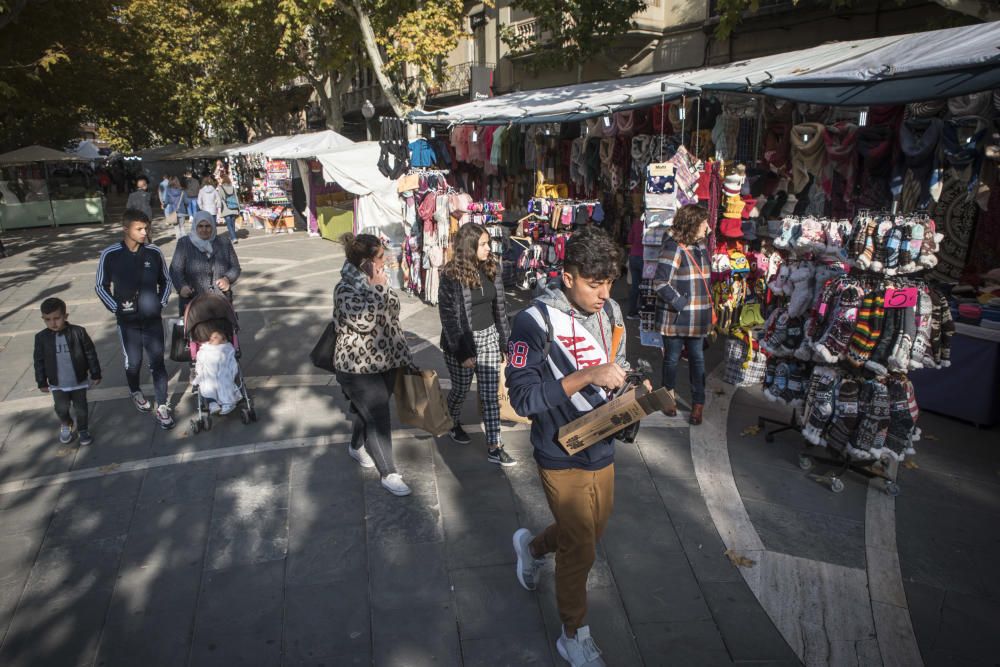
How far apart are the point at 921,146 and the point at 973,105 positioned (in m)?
0.55

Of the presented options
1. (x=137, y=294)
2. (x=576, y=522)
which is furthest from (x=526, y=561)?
(x=137, y=294)

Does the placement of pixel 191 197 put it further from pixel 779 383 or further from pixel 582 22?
pixel 779 383

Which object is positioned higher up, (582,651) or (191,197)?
(191,197)

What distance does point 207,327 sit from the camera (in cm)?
595

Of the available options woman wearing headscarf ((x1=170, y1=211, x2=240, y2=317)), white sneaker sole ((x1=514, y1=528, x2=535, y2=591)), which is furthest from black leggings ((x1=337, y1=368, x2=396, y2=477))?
woman wearing headscarf ((x1=170, y1=211, x2=240, y2=317))

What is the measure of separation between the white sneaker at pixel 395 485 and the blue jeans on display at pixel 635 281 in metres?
5.71

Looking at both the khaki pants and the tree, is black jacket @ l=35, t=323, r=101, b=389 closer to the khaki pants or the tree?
the khaki pants

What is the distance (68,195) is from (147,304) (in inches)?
852

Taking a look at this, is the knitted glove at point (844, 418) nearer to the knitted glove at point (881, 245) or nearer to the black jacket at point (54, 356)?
the knitted glove at point (881, 245)

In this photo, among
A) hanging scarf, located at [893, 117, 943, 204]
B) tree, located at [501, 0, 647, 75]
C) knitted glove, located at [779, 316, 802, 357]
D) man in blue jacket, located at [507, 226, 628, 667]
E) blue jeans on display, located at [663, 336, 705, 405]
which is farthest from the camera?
tree, located at [501, 0, 647, 75]

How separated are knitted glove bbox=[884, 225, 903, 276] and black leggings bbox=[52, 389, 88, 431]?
646 cm

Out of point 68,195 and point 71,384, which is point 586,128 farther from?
point 68,195

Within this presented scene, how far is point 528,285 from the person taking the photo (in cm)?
998

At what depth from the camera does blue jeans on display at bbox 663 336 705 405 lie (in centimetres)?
573
